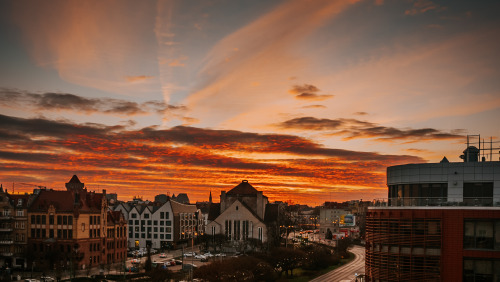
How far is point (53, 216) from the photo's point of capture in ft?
297

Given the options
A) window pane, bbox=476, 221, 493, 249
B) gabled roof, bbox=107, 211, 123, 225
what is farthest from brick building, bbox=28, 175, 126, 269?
window pane, bbox=476, 221, 493, 249

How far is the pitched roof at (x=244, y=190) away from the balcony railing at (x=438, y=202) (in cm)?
9022

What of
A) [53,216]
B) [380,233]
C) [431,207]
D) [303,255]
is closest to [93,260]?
[53,216]

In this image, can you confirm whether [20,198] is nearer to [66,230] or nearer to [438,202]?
[66,230]

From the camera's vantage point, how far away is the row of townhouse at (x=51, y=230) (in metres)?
87.9

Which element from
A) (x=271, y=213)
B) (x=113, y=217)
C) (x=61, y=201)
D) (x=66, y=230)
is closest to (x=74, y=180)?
(x=113, y=217)

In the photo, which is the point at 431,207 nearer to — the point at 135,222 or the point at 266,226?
the point at 266,226

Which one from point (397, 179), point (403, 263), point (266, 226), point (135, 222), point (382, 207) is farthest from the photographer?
point (135, 222)

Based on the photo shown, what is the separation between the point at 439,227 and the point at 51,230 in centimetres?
7263

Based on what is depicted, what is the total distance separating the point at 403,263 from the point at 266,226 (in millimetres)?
83627

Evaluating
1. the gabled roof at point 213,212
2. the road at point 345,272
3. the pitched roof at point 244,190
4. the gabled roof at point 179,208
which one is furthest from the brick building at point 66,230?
the pitched roof at point 244,190

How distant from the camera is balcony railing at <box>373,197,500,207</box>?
4369cm

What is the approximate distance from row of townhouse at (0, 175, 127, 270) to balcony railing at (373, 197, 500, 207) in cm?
6088

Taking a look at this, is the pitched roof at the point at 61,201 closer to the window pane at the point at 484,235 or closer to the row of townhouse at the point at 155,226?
the row of townhouse at the point at 155,226
